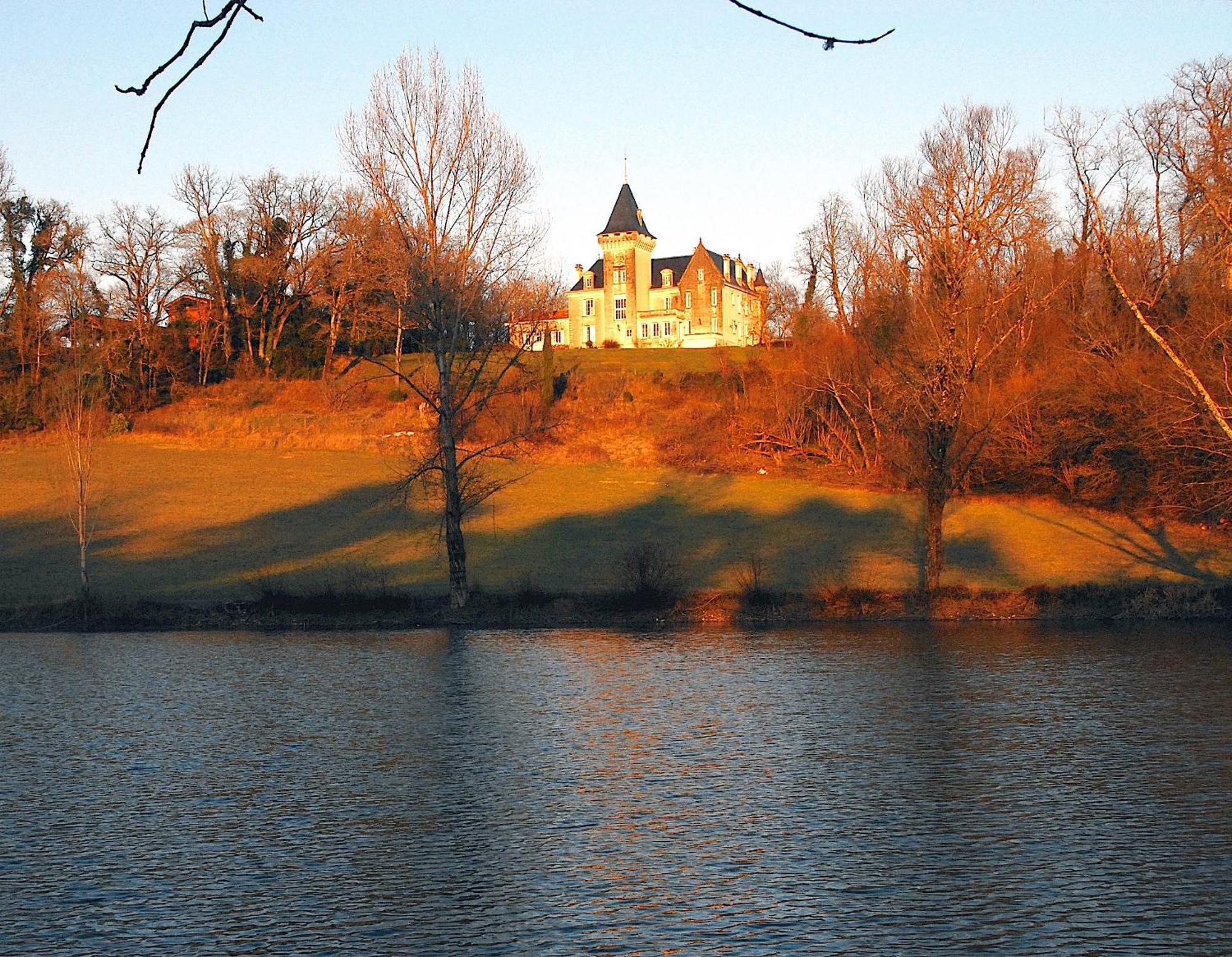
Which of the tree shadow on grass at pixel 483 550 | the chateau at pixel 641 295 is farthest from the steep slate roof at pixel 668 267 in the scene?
the tree shadow on grass at pixel 483 550

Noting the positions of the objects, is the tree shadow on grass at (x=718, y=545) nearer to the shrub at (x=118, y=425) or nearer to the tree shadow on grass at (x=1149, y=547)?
the tree shadow on grass at (x=1149, y=547)

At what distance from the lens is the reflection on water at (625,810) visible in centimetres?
791

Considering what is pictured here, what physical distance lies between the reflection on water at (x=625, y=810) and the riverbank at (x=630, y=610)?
305 inches

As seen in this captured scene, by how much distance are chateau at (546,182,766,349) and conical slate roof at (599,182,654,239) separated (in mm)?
66

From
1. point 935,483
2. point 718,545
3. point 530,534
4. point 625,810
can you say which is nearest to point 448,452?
point 530,534

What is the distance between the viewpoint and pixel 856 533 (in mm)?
42031

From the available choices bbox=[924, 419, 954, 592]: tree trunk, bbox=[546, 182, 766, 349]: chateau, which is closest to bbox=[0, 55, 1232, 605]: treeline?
bbox=[924, 419, 954, 592]: tree trunk

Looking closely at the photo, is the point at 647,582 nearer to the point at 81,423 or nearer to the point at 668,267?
the point at 81,423

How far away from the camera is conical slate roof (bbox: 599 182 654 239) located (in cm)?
12825

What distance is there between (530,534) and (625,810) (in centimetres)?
3134

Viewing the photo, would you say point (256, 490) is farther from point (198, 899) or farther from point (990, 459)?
point (198, 899)

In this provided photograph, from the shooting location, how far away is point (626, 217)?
5069 inches

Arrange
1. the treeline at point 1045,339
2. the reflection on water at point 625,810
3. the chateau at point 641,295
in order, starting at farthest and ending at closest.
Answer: the chateau at point 641,295 < the treeline at point 1045,339 < the reflection on water at point 625,810

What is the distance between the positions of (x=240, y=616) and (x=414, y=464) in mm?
6768
